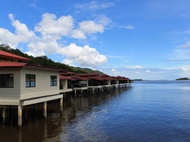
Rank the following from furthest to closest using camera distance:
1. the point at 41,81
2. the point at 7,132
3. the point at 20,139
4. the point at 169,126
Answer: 1. the point at 41,81
2. the point at 169,126
3. the point at 7,132
4. the point at 20,139

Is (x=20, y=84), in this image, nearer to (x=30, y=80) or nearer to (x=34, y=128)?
(x=30, y=80)

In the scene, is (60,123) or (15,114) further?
(15,114)

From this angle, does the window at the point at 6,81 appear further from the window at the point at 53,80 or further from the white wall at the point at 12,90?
the window at the point at 53,80

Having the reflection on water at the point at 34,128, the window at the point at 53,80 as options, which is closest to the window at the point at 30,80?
the reflection on water at the point at 34,128

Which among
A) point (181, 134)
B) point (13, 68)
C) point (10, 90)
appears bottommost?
point (181, 134)

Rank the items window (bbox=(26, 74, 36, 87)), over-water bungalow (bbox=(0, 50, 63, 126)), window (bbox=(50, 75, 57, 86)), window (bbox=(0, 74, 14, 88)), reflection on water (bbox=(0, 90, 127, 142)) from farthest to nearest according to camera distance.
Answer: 1. window (bbox=(50, 75, 57, 86))
2. window (bbox=(26, 74, 36, 87))
3. window (bbox=(0, 74, 14, 88))
4. over-water bungalow (bbox=(0, 50, 63, 126))
5. reflection on water (bbox=(0, 90, 127, 142))

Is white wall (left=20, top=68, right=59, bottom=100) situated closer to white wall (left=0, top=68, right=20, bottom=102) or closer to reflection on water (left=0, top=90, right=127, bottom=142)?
white wall (left=0, top=68, right=20, bottom=102)

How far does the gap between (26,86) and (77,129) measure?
5419 millimetres

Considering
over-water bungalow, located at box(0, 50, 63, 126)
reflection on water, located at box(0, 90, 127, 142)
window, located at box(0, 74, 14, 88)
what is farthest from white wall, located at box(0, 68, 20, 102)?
reflection on water, located at box(0, 90, 127, 142)

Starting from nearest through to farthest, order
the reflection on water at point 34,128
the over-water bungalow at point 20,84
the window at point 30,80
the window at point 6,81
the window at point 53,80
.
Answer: the reflection on water at point 34,128 < the over-water bungalow at point 20,84 < the window at point 6,81 < the window at point 30,80 < the window at point 53,80

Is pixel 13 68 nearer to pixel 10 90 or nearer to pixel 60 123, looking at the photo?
pixel 10 90

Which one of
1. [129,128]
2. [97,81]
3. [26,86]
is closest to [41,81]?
[26,86]

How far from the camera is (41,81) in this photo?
74.0 feet

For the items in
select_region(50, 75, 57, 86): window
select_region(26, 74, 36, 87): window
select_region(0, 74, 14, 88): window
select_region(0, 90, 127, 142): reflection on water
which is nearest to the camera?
select_region(0, 90, 127, 142): reflection on water
